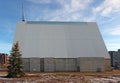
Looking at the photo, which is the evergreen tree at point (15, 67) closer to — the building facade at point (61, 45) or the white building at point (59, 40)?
the building facade at point (61, 45)

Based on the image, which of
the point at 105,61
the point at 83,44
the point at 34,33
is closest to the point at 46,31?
the point at 34,33

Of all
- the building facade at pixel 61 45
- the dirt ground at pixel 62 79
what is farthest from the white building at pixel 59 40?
the dirt ground at pixel 62 79

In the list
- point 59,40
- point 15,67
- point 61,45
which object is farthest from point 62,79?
point 59,40

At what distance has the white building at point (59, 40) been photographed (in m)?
70.1

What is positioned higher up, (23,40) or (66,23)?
(66,23)

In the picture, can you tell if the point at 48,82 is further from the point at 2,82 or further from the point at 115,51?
the point at 115,51

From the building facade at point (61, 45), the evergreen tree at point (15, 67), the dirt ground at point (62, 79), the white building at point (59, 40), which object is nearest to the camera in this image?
the dirt ground at point (62, 79)

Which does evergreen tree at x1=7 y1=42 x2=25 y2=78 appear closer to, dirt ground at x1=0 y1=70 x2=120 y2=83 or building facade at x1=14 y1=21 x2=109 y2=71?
dirt ground at x1=0 y1=70 x2=120 y2=83

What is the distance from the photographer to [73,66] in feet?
227

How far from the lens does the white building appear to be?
70.1 meters

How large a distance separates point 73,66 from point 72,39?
340 inches

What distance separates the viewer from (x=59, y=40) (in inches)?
2908

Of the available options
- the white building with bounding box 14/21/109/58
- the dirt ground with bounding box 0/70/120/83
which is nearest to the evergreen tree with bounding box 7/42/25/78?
the dirt ground with bounding box 0/70/120/83

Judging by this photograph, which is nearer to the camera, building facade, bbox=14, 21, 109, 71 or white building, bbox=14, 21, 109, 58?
building facade, bbox=14, 21, 109, 71
